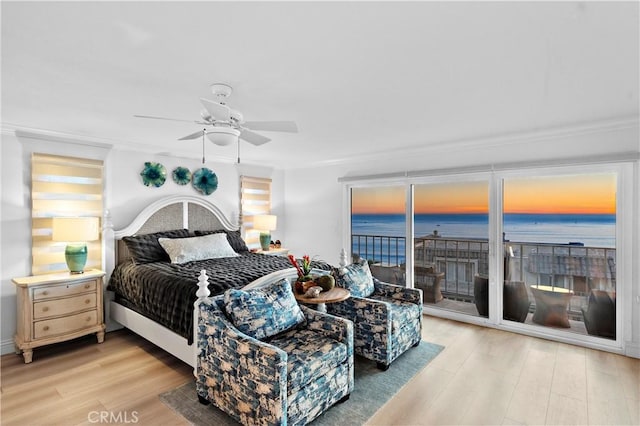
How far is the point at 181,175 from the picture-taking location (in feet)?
15.5

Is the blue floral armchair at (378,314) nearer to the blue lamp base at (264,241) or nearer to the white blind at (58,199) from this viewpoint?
the blue lamp base at (264,241)

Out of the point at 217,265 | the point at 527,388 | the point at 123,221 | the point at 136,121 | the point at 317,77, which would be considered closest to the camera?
the point at 317,77

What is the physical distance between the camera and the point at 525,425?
7.39 ft

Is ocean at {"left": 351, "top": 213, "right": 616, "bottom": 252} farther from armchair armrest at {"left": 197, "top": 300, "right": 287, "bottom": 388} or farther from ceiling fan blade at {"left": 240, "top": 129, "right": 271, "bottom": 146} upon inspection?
armchair armrest at {"left": 197, "top": 300, "right": 287, "bottom": 388}

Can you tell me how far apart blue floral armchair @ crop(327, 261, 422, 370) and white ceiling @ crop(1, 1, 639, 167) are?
5.37ft

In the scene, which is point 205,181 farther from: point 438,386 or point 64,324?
point 438,386

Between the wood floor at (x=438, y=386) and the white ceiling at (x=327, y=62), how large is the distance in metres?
2.34

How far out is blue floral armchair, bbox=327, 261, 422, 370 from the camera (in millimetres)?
2992

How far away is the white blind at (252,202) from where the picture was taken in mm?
5602

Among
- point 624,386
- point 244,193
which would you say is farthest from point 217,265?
point 624,386

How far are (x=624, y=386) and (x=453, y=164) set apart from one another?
2.74 m

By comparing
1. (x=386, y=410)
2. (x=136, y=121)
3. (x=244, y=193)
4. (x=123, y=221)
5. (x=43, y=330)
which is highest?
(x=136, y=121)

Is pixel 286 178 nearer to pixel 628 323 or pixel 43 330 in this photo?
pixel 43 330

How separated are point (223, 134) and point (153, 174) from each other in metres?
2.54
